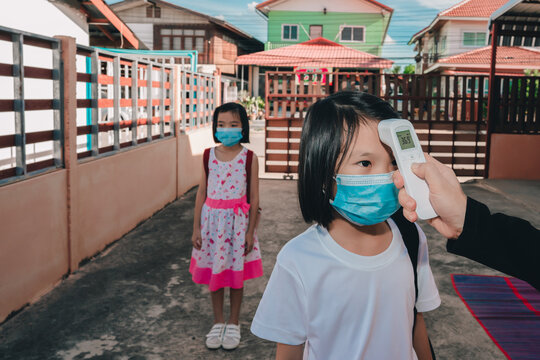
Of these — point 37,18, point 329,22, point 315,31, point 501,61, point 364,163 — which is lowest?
point 364,163

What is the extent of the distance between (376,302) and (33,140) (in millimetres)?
3848

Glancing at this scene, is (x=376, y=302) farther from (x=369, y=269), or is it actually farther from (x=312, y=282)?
(x=312, y=282)

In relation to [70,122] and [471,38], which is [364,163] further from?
[471,38]

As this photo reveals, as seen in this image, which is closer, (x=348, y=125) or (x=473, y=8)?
(x=348, y=125)

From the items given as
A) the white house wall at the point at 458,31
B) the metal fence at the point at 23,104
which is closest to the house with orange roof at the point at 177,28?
the white house wall at the point at 458,31

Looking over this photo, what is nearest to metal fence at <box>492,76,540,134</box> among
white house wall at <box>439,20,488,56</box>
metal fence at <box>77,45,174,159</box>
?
metal fence at <box>77,45,174,159</box>

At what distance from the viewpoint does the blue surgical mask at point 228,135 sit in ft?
11.9

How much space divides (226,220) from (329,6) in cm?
3581

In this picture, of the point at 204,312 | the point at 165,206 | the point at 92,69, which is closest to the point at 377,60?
the point at 165,206

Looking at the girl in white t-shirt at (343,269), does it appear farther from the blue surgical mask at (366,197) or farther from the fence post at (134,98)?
the fence post at (134,98)

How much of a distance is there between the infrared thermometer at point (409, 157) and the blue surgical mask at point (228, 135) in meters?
2.40

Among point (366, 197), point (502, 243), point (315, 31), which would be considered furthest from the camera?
point (315, 31)

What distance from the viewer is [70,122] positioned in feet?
16.1

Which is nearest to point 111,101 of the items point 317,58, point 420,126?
point 420,126
